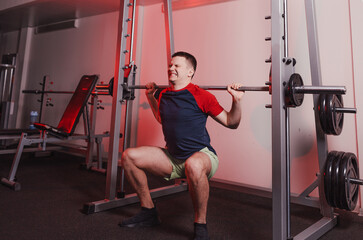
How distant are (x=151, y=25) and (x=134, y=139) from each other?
57.2 inches

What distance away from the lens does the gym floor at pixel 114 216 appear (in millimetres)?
1363

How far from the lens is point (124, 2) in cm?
180

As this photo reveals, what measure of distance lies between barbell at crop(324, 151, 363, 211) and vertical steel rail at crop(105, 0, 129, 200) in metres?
1.30

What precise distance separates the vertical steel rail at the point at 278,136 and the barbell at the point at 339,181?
41cm

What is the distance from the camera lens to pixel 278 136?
3.64ft

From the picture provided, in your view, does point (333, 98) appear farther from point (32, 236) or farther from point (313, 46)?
point (32, 236)

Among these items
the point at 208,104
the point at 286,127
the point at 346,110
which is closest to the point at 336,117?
the point at 346,110

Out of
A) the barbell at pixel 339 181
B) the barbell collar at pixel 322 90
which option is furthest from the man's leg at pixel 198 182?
the barbell at pixel 339 181

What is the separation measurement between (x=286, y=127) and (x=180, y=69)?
685 mm

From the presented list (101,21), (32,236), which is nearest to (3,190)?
(32,236)

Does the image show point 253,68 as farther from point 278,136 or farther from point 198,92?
point 278,136

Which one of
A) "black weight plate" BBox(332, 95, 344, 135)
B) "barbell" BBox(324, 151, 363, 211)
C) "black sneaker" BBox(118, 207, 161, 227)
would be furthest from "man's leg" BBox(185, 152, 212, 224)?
"black weight plate" BBox(332, 95, 344, 135)

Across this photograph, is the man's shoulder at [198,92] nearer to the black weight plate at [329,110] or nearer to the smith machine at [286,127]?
the smith machine at [286,127]

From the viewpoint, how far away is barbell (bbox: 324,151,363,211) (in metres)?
1.32
